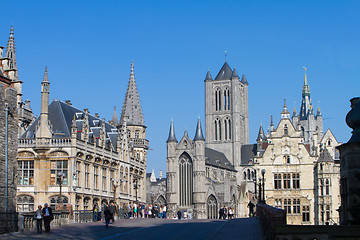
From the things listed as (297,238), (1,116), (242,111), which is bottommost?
(297,238)

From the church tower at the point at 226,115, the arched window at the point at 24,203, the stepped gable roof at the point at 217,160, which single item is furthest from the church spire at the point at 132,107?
the church tower at the point at 226,115

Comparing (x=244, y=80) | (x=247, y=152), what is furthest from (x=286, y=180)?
(x=244, y=80)

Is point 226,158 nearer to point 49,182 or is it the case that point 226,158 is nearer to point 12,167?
point 49,182

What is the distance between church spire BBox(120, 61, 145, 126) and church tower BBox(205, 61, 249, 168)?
146 ft

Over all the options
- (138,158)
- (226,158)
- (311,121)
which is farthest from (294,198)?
(311,121)

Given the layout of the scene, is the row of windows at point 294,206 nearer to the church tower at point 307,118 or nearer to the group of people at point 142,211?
the group of people at point 142,211

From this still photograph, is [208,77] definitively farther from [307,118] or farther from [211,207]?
[307,118]

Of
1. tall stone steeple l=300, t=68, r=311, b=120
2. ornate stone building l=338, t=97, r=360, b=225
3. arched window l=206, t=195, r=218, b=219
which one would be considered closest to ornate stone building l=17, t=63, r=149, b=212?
ornate stone building l=338, t=97, r=360, b=225

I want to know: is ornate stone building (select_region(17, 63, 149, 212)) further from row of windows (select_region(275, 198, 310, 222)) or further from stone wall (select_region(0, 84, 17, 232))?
row of windows (select_region(275, 198, 310, 222))

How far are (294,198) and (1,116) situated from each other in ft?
177

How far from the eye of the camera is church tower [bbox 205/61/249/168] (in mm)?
126875

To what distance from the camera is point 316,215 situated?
73938 millimetres

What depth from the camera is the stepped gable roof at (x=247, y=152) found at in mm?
124688

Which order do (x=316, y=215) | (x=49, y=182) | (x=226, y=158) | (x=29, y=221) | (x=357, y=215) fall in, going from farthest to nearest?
(x=226, y=158), (x=316, y=215), (x=49, y=182), (x=29, y=221), (x=357, y=215)
